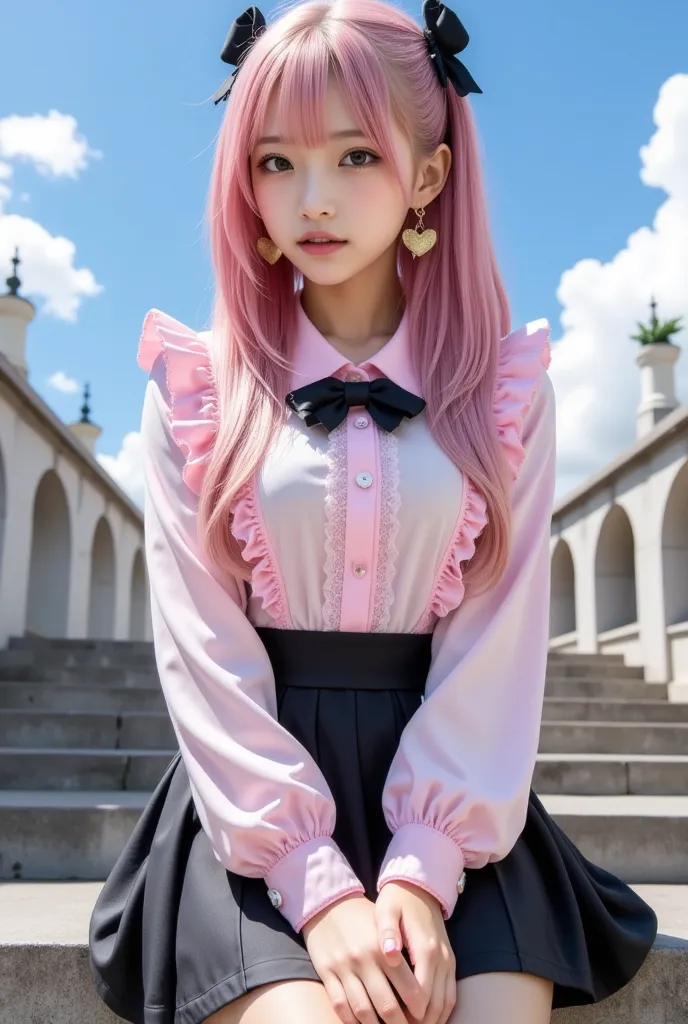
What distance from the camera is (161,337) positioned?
5.13 ft

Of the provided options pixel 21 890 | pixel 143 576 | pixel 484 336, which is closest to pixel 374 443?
pixel 484 336

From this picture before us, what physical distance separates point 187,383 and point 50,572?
8.48 m

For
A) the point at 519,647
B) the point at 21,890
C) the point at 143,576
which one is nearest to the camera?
the point at 519,647

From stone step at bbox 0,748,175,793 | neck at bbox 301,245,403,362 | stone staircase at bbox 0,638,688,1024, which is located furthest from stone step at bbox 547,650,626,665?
neck at bbox 301,245,403,362

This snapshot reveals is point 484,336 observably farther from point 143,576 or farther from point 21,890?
point 143,576

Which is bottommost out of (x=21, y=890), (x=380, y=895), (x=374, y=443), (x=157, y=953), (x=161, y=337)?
(x=21, y=890)

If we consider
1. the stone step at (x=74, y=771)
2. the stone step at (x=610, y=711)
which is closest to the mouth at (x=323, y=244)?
the stone step at (x=74, y=771)

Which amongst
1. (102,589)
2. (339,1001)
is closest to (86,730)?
(339,1001)

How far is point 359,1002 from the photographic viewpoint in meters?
1.03

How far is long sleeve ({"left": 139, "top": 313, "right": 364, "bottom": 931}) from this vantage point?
118 cm

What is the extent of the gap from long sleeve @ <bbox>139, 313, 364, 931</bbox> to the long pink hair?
65 millimetres

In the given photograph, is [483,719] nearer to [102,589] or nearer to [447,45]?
[447,45]

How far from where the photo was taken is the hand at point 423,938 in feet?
3.49

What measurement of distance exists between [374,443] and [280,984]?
0.79 metres
